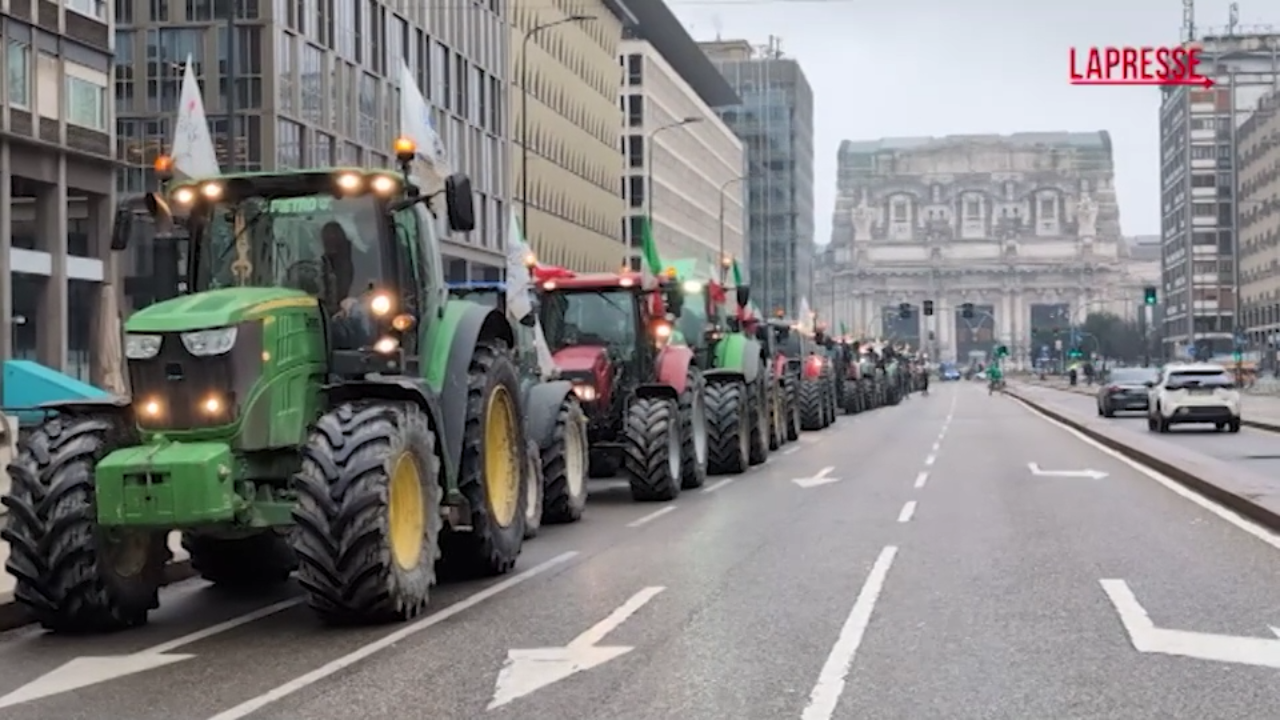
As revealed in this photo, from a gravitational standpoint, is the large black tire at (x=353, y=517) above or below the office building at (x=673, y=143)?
below

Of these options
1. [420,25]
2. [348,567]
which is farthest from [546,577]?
[420,25]

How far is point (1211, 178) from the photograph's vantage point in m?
161

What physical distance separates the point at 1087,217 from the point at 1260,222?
2504 inches

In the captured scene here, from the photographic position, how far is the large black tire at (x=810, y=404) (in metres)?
41.0

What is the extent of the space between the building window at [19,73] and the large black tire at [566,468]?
29.2m

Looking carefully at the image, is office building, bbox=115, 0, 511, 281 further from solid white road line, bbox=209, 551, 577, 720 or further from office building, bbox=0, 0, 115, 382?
solid white road line, bbox=209, 551, 577, 720

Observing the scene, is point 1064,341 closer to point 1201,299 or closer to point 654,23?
point 1201,299

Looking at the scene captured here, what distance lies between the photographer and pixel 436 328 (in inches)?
471

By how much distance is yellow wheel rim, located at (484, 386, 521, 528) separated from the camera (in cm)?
1273

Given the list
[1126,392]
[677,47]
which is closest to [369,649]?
[1126,392]

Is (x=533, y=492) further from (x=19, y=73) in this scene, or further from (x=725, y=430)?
(x=19, y=73)

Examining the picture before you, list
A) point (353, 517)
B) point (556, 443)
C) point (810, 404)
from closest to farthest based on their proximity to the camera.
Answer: point (353, 517) → point (556, 443) → point (810, 404)

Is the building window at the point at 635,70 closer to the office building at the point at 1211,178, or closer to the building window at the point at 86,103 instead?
the building window at the point at 86,103

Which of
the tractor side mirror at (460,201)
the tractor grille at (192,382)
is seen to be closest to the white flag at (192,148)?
the tractor side mirror at (460,201)
